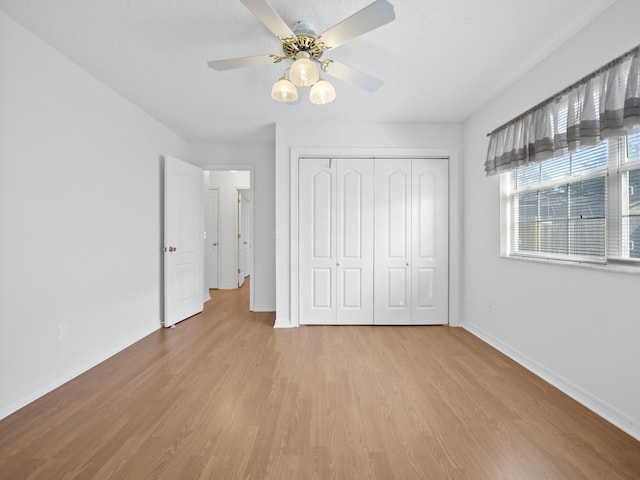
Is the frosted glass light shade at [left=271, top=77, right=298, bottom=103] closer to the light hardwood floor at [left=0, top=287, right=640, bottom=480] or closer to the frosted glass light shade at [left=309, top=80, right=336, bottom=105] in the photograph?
the frosted glass light shade at [left=309, top=80, right=336, bottom=105]

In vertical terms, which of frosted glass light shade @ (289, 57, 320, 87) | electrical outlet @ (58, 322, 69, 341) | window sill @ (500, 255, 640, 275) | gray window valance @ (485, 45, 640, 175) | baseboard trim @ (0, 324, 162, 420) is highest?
frosted glass light shade @ (289, 57, 320, 87)

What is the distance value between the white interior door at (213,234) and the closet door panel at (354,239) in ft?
11.9

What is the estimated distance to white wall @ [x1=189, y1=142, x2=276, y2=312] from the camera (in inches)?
179

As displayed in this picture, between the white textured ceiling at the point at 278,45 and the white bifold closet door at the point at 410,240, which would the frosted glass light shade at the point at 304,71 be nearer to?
the white textured ceiling at the point at 278,45

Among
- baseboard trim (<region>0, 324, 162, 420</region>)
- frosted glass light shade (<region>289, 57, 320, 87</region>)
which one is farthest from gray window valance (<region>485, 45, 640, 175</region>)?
baseboard trim (<region>0, 324, 162, 420</region>)

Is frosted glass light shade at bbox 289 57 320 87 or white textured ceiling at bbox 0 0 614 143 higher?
white textured ceiling at bbox 0 0 614 143

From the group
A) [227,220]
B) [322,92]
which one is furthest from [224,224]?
[322,92]

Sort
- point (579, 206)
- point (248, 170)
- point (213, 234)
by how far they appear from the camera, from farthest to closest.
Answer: point (213, 234)
point (248, 170)
point (579, 206)

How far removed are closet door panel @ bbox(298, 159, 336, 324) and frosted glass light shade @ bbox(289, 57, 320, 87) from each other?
194 centimetres

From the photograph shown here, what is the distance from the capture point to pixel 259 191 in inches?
180

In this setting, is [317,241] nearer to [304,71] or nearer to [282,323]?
[282,323]

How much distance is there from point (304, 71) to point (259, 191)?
2.95 m

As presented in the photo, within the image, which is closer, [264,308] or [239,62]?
[239,62]

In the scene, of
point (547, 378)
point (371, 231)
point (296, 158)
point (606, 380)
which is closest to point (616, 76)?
point (606, 380)
